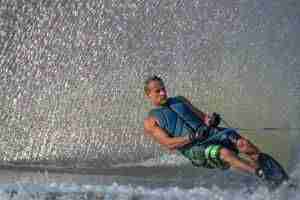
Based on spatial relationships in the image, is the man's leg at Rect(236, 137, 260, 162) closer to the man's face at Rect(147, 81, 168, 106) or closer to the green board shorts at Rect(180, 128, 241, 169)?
the green board shorts at Rect(180, 128, 241, 169)

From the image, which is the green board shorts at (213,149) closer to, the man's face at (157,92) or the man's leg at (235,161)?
the man's leg at (235,161)

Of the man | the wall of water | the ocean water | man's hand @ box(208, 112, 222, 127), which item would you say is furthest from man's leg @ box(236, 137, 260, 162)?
the wall of water

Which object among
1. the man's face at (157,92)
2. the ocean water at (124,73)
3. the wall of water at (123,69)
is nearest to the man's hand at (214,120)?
the man's face at (157,92)

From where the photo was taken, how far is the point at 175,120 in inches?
111

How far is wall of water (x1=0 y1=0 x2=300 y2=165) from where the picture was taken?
13.3 ft

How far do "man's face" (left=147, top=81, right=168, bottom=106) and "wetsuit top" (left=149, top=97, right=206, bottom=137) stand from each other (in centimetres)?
3

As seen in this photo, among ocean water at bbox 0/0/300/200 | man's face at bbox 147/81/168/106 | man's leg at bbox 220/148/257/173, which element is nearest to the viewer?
man's leg at bbox 220/148/257/173

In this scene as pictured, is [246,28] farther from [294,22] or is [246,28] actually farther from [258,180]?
[258,180]

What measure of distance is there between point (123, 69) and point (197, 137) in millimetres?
1404

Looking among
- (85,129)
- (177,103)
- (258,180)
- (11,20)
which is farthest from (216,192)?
(11,20)

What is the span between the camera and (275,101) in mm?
4059

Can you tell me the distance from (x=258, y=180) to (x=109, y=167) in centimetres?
121

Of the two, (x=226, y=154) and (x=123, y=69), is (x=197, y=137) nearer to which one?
(x=226, y=154)

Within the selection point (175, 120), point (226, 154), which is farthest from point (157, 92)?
point (226, 154)
